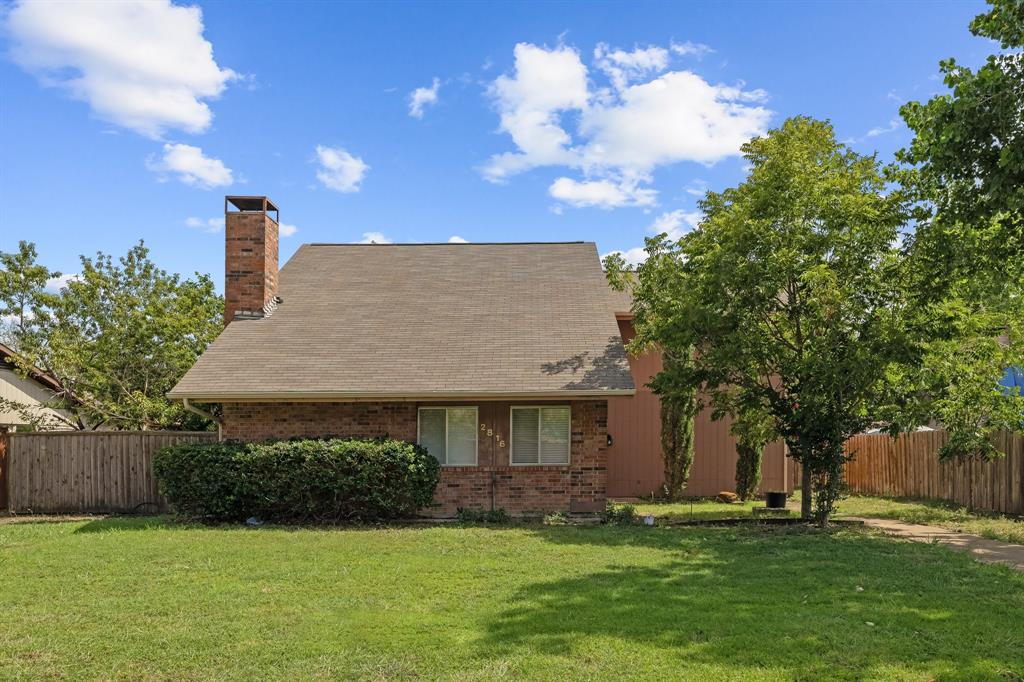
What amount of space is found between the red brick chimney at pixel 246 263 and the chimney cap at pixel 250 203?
0.63 feet

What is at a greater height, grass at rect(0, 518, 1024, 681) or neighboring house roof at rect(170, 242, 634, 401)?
neighboring house roof at rect(170, 242, 634, 401)

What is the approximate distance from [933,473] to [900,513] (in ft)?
9.65

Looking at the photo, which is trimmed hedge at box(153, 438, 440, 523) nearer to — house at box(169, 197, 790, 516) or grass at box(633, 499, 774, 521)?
house at box(169, 197, 790, 516)

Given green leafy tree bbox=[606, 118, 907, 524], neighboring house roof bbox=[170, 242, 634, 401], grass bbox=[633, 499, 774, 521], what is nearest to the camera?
green leafy tree bbox=[606, 118, 907, 524]

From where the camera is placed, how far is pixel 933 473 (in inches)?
703

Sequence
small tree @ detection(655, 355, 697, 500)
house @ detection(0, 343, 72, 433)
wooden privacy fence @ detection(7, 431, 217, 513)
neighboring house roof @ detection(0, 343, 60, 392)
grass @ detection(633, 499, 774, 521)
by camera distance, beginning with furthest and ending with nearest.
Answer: neighboring house roof @ detection(0, 343, 60, 392) → house @ detection(0, 343, 72, 433) → small tree @ detection(655, 355, 697, 500) → wooden privacy fence @ detection(7, 431, 217, 513) → grass @ detection(633, 499, 774, 521)

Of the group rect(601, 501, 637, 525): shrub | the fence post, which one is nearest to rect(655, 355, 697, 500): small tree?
rect(601, 501, 637, 525): shrub

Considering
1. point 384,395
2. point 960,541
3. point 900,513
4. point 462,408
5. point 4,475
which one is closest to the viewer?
point 960,541

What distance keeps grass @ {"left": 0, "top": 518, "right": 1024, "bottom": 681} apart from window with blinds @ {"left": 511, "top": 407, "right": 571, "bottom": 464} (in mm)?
3259

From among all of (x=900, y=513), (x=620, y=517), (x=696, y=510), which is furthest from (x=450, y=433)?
(x=900, y=513)

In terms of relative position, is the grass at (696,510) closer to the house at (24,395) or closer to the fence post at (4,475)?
the fence post at (4,475)

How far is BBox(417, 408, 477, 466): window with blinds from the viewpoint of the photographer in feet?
47.8

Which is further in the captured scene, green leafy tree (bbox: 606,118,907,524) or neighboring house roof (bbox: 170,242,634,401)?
neighboring house roof (bbox: 170,242,634,401)

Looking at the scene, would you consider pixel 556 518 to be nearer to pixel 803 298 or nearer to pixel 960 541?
pixel 803 298
